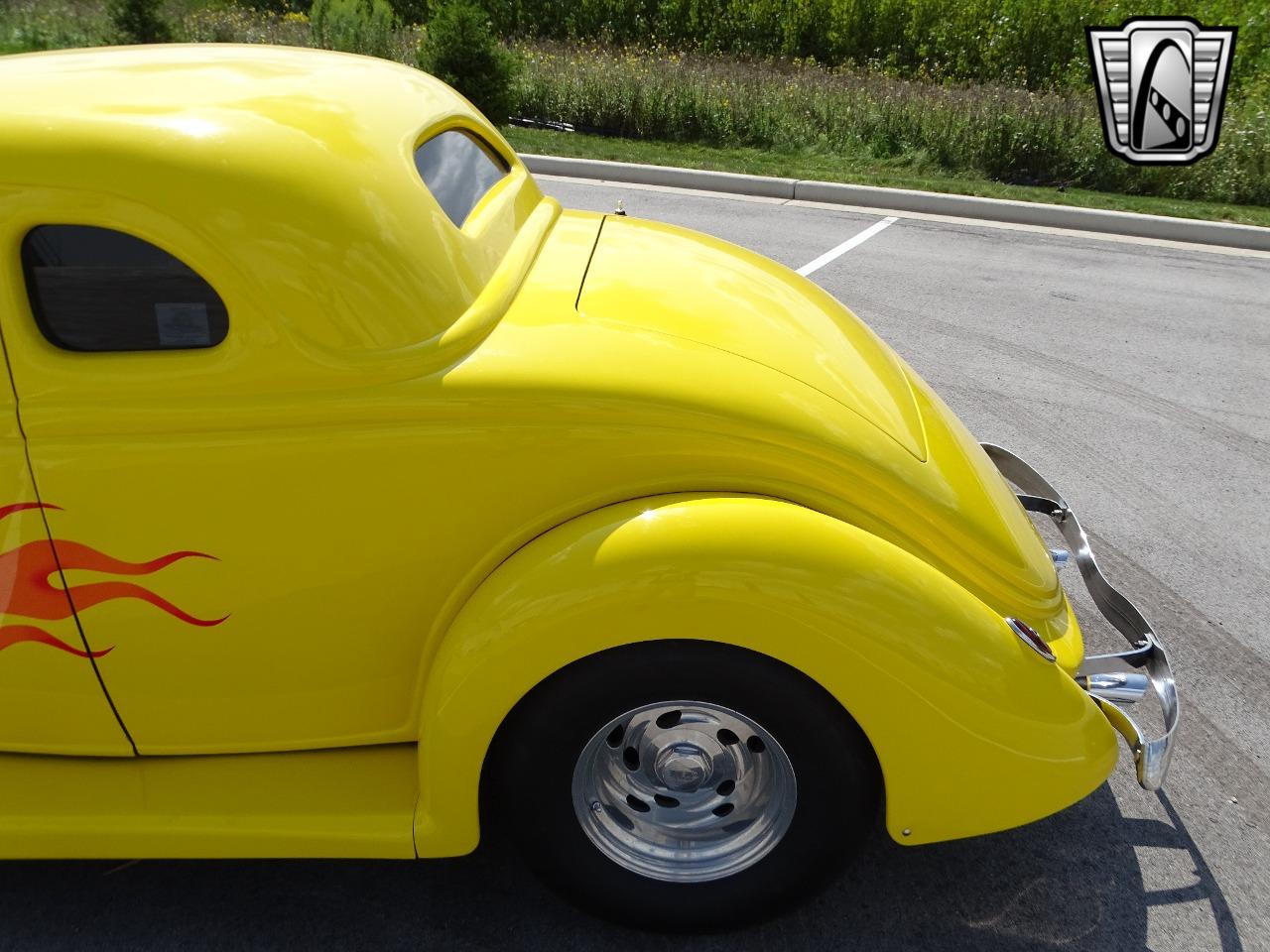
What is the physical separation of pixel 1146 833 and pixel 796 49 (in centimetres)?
1753

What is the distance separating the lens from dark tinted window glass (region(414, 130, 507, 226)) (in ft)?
8.30

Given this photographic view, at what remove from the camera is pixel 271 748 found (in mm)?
2395

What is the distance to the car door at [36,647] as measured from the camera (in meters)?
2.11

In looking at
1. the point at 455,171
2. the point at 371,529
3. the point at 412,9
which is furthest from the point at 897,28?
the point at 371,529

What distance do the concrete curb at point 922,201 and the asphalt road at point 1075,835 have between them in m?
3.32

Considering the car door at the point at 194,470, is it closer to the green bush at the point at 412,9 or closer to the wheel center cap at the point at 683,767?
the wheel center cap at the point at 683,767

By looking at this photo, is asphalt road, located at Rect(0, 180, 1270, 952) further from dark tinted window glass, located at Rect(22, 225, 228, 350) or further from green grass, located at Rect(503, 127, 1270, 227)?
green grass, located at Rect(503, 127, 1270, 227)

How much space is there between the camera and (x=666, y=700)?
7.22ft

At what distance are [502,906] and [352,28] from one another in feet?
51.5

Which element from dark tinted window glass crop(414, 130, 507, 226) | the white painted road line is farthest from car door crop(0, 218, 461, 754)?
the white painted road line

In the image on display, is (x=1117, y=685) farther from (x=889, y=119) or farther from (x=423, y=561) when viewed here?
(x=889, y=119)

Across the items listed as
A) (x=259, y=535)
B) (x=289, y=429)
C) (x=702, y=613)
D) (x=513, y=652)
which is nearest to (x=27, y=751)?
(x=259, y=535)

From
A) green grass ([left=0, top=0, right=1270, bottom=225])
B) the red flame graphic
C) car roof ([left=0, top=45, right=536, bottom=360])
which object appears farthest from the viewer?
green grass ([left=0, top=0, right=1270, bottom=225])

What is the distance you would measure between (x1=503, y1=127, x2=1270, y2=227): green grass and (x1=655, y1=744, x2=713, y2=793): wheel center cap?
9.42 m
